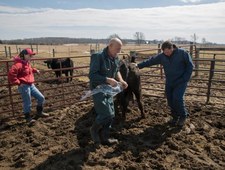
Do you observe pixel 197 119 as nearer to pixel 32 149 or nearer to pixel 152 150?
pixel 152 150

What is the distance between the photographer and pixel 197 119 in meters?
6.13

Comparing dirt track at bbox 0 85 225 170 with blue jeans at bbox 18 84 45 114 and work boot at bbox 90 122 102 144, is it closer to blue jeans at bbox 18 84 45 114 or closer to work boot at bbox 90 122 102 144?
work boot at bbox 90 122 102 144

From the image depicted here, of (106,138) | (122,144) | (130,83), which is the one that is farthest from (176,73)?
(106,138)

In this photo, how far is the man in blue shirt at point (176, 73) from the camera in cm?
532

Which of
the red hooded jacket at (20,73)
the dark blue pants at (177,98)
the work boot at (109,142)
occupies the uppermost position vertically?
the red hooded jacket at (20,73)

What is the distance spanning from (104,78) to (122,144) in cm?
124

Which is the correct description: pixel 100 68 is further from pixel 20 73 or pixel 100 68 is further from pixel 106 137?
pixel 20 73

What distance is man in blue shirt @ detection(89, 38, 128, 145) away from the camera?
14.0 ft

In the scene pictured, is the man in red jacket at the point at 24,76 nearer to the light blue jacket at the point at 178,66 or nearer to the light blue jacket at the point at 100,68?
the light blue jacket at the point at 100,68

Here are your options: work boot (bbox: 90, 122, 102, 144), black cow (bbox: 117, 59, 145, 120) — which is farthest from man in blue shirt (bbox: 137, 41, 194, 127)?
work boot (bbox: 90, 122, 102, 144)

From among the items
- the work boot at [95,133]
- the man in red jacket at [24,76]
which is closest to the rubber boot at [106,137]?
the work boot at [95,133]

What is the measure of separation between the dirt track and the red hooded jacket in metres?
0.93

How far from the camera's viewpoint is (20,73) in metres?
5.80

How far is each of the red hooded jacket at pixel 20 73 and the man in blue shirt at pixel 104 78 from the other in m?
1.95
